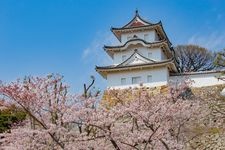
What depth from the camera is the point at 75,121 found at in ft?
33.3

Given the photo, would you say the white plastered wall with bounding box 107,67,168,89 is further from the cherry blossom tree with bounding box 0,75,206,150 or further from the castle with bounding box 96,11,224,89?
the cherry blossom tree with bounding box 0,75,206,150

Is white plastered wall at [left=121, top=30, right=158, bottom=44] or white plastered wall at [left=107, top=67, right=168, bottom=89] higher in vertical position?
white plastered wall at [left=121, top=30, right=158, bottom=44]

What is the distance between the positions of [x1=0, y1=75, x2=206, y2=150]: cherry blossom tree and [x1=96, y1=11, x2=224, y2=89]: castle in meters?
16.9

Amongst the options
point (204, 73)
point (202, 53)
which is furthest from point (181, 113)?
point (202, 53)

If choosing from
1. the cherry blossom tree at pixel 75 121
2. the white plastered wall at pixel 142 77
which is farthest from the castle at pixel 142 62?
the cherry blossom tree at pixel 75 121

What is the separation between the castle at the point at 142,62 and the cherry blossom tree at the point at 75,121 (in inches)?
667

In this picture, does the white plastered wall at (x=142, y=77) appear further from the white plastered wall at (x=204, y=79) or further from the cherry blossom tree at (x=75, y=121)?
the cherry blossom tree at (x=75, y=121)

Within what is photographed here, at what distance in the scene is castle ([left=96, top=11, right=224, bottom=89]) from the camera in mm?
28125

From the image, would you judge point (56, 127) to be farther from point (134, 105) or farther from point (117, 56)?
point (117, 56)

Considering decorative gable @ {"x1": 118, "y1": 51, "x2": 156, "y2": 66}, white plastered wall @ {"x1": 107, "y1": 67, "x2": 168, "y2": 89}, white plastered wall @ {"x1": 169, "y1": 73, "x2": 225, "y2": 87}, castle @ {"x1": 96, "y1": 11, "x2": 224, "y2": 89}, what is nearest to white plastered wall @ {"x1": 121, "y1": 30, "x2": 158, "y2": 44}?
castle @ {"x1": 96, "y1": 11, "x2": 224, "y2": 89}

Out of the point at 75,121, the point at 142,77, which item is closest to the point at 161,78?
the point at 142,77

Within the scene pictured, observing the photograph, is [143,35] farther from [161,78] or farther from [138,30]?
[161,78]

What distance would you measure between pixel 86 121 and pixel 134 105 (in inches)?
55.4

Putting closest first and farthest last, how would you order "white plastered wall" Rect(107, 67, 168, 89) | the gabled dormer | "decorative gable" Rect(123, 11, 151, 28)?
"white plastered wall" Rect(107, 67, 168, 89) → the gabled dormer → "decorative gable" Rect(123, 11, 151, 28)
